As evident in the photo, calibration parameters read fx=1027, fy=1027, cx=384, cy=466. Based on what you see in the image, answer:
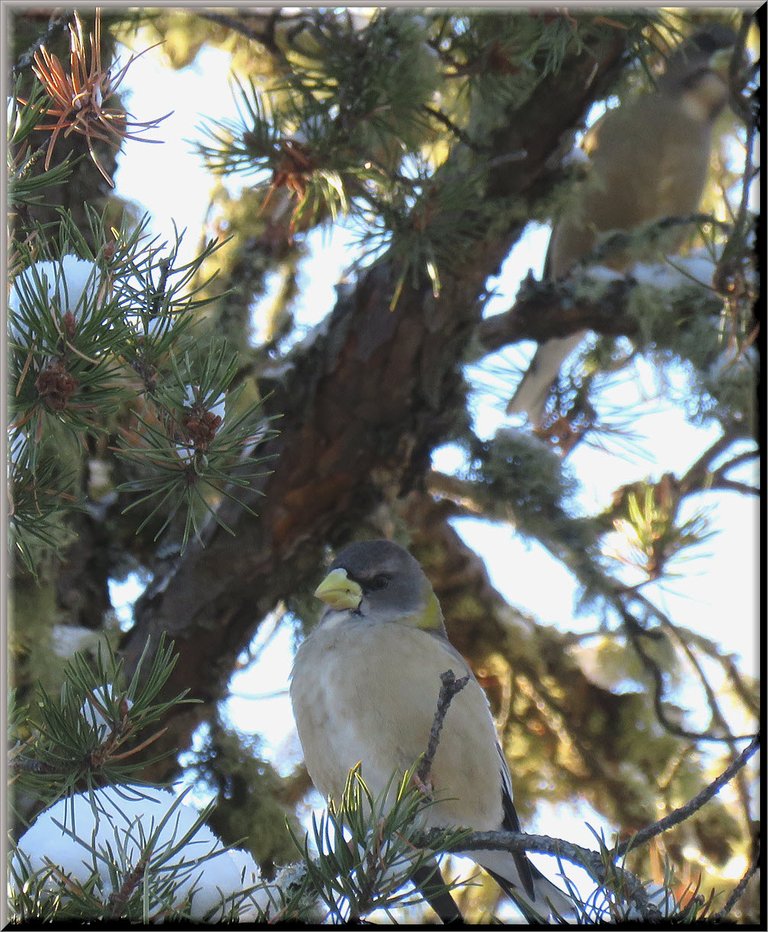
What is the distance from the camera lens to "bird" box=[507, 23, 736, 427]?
7.32ft

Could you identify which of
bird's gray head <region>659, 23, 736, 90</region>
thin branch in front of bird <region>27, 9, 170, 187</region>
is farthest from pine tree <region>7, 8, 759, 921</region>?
bird's gray head <region>659, 23, 736, 90</region>

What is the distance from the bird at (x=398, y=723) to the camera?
1285mm

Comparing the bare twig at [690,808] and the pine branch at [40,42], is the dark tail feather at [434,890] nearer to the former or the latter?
the bare twig at [690,808]

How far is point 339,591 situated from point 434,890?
0.70m

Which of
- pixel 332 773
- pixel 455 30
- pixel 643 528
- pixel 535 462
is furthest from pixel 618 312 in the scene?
pixel 332 773

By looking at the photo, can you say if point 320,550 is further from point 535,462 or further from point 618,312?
point 618,312

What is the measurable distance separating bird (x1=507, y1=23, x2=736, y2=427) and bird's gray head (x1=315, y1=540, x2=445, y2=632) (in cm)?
76

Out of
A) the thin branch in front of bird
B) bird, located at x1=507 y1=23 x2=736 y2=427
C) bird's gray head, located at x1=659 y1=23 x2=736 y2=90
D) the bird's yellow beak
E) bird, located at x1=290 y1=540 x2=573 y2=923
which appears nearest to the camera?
the thin branch in front of bird

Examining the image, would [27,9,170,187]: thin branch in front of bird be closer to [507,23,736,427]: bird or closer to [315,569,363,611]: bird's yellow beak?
[315,569,363,611]: bird's yellow beak

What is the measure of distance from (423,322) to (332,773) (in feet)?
2.85

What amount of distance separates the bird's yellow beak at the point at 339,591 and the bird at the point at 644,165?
2.77ft

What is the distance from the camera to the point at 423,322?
6.14 ft

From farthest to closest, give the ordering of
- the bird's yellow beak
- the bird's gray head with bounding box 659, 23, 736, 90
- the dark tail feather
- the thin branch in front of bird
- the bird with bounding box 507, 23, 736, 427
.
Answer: the bird's gray head with bounding box 659, 23, 736, 90 < the bird with bounding box 507, 23, 736, 427 < the bird's yellow beak < the thin branch in front of bird < the dark tail feather

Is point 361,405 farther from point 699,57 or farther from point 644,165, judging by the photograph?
point 699,57
